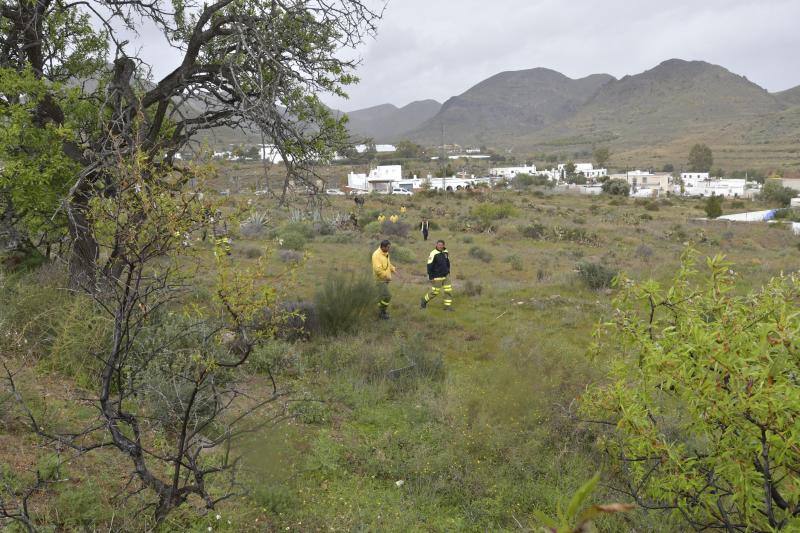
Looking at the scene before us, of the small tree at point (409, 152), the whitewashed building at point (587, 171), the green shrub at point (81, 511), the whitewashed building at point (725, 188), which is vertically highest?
the small tree at point (409, 152)

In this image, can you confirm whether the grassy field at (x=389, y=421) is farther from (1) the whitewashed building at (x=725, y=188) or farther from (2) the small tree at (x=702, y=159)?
(2) the small tree at (x=702, y=159)

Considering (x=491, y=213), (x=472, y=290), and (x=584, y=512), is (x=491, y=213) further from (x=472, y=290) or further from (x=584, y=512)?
(x=584, y=512)

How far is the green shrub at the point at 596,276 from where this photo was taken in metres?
12.1

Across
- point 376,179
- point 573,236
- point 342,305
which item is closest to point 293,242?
point 342,305

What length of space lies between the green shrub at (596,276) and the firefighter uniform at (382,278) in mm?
5805

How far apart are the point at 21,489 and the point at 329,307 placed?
5156 millimetres

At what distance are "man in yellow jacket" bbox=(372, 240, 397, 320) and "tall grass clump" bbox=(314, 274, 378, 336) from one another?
23 cm

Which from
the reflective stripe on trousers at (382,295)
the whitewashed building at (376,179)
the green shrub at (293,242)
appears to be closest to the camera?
the reflective stripe on trousers at (382,295)

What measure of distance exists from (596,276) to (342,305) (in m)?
7.30

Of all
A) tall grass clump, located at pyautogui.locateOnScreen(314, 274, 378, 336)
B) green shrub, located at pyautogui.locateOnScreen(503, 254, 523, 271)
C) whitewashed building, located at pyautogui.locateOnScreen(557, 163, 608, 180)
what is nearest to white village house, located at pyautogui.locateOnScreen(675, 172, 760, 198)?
whitewashed building, located at pyautogui.locateOnScreen(557, 163, 608, 180)

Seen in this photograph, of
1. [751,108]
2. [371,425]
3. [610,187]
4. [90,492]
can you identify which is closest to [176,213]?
[90,492]

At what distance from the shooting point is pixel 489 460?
4.77m

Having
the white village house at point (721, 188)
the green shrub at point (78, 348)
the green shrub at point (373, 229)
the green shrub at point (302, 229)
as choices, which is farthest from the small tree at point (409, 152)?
the green shrub at point (78, 348)

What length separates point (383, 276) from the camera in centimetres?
929
